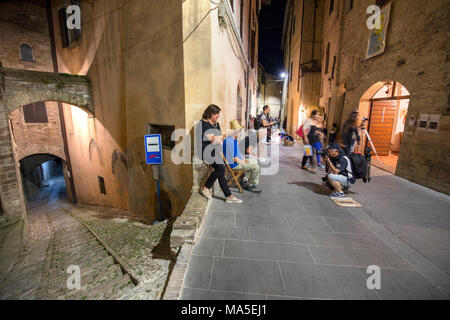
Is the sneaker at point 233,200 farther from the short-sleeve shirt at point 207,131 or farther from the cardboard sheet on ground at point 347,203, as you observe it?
the cardboard sheet on ground at point 347,203

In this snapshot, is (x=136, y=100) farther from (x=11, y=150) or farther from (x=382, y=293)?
(x=382, y=293)

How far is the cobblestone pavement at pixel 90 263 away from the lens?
3375 mm

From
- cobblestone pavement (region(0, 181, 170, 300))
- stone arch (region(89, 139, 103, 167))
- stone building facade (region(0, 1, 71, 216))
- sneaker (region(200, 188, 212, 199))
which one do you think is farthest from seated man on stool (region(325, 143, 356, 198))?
stone building facade (region(0, 1, 71, 216))

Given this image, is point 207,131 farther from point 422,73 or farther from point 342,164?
point 422,73

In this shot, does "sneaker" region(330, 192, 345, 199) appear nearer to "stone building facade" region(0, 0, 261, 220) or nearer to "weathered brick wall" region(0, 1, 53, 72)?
"stone building facade" region(0, 0, 261, 220)

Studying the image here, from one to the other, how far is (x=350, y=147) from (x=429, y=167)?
207cm

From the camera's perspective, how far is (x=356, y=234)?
11.6 ft

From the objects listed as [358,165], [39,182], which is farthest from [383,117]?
[39,182]

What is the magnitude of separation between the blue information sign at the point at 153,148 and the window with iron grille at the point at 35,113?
38.5 ft

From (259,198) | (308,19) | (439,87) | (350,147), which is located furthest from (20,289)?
(308,19)

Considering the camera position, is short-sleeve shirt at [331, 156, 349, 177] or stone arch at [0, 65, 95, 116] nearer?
short-sleeve shirt at [331, 156, 349, 177]

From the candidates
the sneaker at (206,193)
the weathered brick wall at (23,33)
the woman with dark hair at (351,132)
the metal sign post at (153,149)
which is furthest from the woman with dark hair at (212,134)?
the weathered brick wall at (23,33)

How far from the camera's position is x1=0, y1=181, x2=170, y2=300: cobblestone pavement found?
133 inches

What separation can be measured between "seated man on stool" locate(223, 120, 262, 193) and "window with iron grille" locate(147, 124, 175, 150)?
199 centimetres
